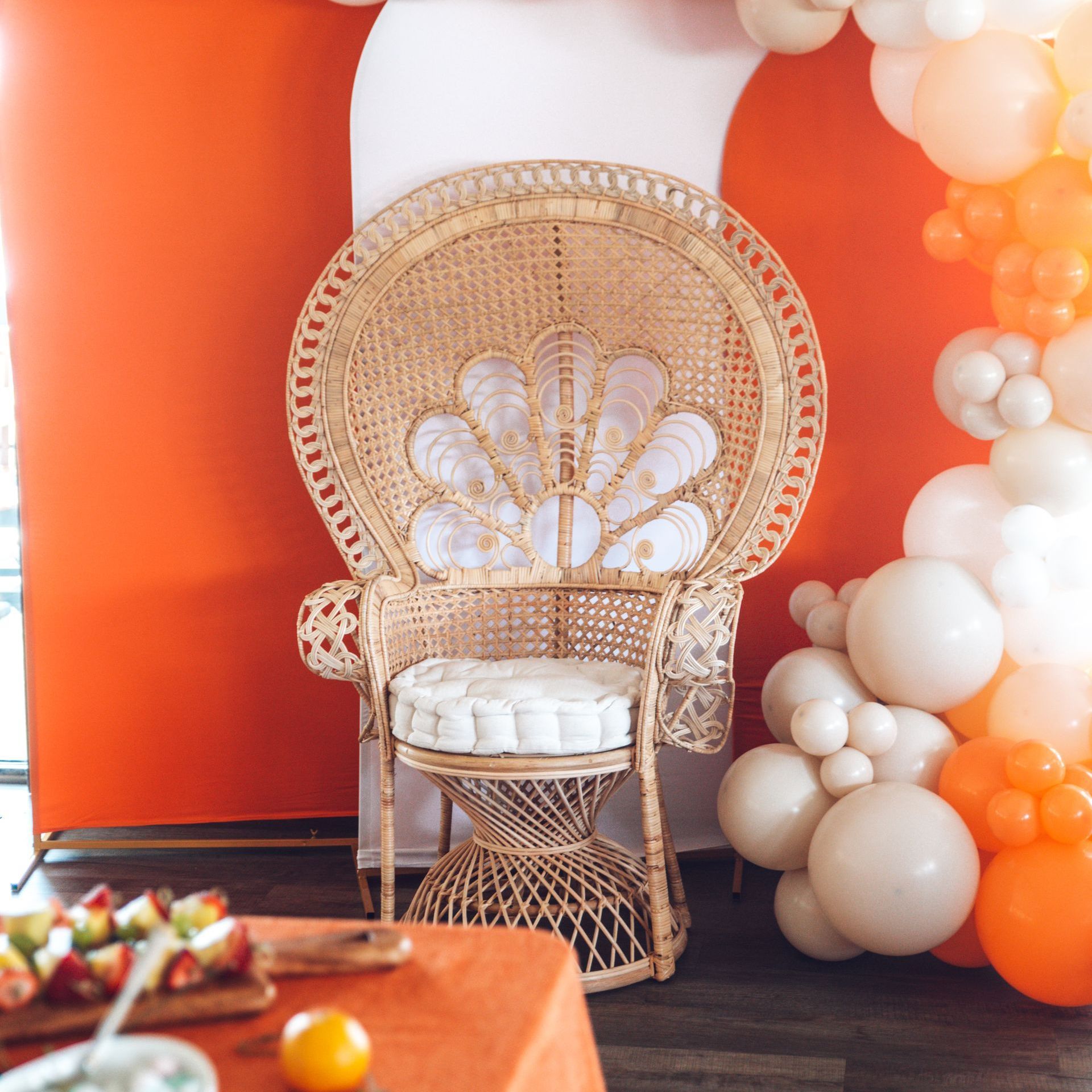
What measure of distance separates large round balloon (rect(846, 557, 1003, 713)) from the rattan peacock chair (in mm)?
270

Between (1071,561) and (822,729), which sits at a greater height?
(1071,561)

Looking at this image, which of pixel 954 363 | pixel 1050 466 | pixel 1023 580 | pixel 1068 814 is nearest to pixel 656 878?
pixel 1068 814

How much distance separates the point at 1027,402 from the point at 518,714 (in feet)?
3.42

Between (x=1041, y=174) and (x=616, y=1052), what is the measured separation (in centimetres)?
164

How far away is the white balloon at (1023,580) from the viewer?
1853mm

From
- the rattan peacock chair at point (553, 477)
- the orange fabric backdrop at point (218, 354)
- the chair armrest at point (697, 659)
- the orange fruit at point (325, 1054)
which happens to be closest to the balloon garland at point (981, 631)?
the chair armrest at point (697, 659)

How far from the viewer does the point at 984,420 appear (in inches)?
76.7

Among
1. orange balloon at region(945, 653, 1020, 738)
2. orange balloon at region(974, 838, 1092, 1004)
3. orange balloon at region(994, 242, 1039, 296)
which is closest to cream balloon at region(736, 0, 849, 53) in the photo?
orange balloon at region(994, 242, 1039, 296)

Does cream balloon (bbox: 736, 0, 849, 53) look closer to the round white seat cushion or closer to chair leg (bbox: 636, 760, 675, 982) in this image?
the round white seat cushion

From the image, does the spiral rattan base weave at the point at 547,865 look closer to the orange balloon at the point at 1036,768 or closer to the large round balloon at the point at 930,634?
the large round balloon at the point at 930,634

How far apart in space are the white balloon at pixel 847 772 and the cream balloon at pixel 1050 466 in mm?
554

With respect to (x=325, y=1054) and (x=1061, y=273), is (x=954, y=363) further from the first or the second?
(x=325, y=1054)

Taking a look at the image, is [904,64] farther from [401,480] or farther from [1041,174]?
[401,480]

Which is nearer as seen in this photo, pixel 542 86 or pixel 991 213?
pixel 991 213
